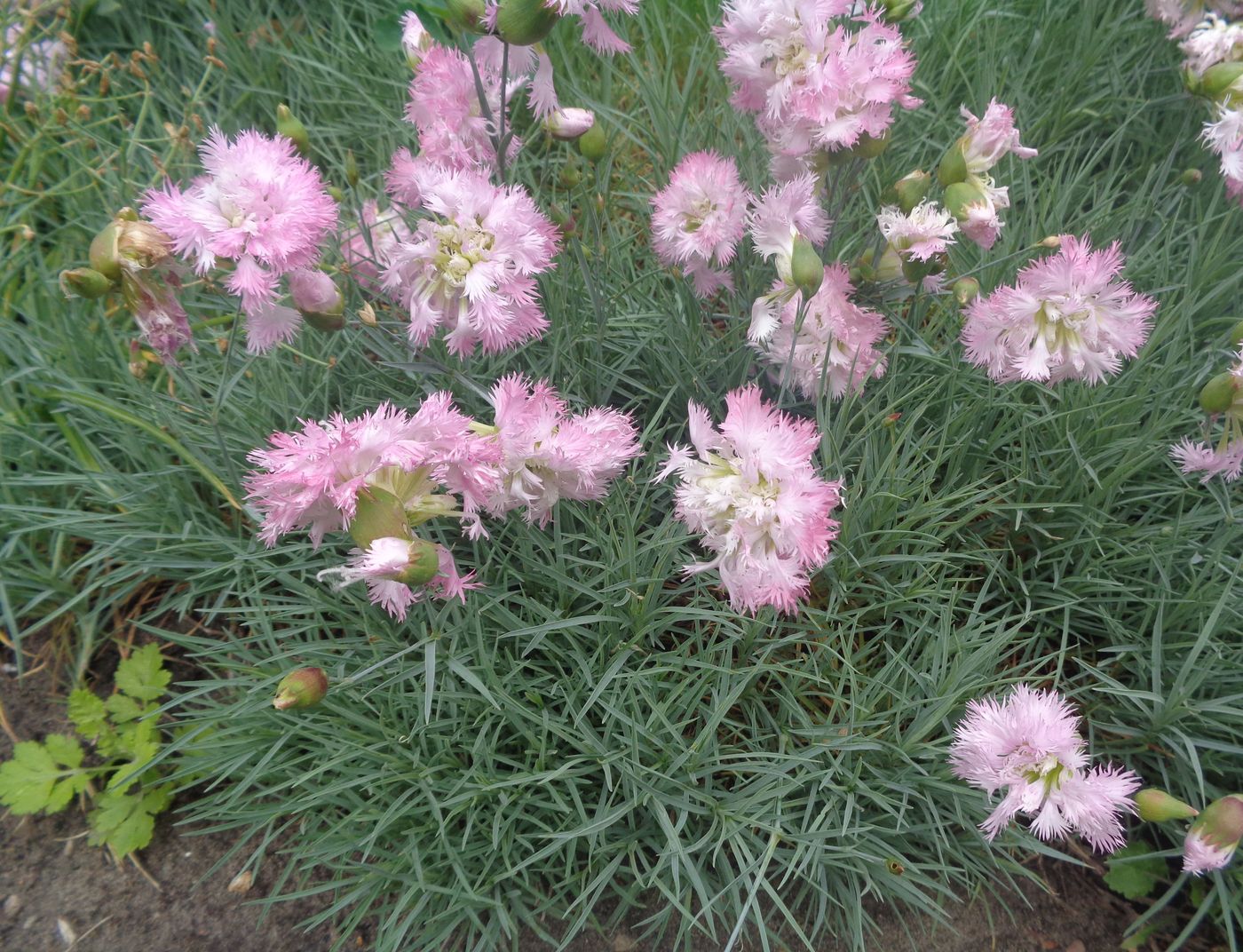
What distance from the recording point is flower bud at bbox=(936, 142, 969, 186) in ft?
4.13

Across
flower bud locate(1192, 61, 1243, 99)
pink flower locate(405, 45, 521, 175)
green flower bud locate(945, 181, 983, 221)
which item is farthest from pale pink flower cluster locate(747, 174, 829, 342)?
flower bud locate(1192, 61, 1243, 99)

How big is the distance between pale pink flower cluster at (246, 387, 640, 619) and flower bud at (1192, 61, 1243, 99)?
1.25 m

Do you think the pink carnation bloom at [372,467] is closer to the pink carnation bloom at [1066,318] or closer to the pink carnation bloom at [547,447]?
the pink carnation bloom at [547,447]

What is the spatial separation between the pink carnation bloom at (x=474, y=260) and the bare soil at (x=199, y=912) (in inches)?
35.9

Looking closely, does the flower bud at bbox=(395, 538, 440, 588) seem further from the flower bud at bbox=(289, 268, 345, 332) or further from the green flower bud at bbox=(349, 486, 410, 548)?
the flower bud at bbox=(289, 268, 345, 332)

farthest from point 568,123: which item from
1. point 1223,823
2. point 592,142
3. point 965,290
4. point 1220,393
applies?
point 1223,823

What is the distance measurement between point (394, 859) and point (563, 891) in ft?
0.82

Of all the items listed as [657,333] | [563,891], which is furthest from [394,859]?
[657,333]

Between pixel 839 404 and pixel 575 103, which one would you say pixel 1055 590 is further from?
pixel 575 103

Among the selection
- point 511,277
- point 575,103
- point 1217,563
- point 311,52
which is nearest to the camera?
point 511,277

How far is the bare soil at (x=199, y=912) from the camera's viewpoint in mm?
1360

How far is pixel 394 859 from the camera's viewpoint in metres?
1.30

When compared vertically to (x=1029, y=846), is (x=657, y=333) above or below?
above

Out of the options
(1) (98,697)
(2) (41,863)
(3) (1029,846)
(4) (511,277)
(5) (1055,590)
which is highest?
(4) (511,277)
